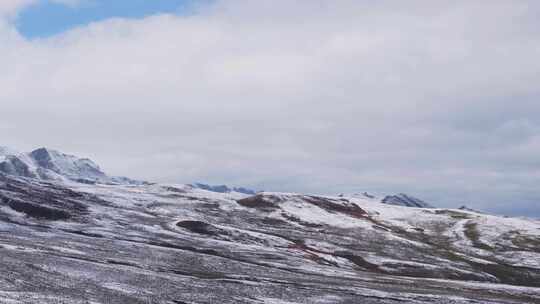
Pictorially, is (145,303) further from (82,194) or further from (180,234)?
(82,194)

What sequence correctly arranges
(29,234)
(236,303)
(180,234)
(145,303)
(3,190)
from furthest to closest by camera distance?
(3,190) → (180,234) → (29,234) → (236,303) → (145,303)

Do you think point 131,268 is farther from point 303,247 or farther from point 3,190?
point 3,190

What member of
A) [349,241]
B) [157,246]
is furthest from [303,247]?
[157,246]

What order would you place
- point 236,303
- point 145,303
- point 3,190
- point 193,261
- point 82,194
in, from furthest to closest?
point 82,194 → point 3,190 → point 193,261 → point 236,303 → point 145,303

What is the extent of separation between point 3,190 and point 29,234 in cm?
4446

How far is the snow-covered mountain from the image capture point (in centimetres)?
5784

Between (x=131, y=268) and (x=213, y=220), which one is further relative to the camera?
(x=213, y=220)

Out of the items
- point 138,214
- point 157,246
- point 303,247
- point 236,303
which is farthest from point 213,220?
point 236,303

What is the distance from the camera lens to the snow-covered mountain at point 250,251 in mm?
57844

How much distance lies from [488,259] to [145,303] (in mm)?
85447

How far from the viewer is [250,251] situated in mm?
96500

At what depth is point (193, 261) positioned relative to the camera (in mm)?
80312

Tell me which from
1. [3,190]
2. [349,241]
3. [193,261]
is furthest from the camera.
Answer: [3,190]

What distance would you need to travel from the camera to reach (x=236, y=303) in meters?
52.4
